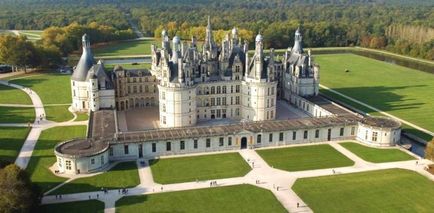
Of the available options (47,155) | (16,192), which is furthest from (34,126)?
(16,192)

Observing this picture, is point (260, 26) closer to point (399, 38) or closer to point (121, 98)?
point (399, 38)

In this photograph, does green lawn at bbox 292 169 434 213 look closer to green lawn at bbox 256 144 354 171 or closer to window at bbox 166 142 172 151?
green lawn at bbox 256 144 354 171

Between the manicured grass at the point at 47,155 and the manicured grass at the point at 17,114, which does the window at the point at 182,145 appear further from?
the manicured grass at the point at 17,114

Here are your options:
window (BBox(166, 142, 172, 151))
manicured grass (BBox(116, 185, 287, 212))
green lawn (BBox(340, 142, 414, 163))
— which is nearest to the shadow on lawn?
green lawn (BBox(340, 142, 414, 163))

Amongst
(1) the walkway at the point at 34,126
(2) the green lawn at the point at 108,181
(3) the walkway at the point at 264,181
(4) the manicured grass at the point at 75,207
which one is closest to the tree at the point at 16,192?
(4) the manicured grass at the point at 75,207

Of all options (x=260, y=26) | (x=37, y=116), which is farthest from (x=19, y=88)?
(x=260, y=26)
